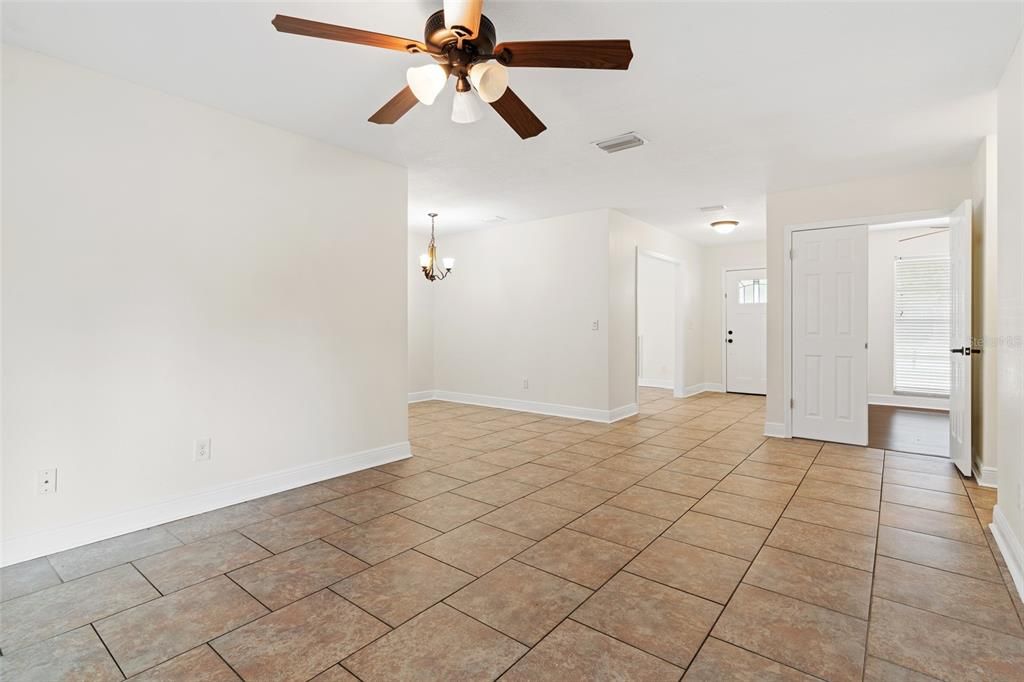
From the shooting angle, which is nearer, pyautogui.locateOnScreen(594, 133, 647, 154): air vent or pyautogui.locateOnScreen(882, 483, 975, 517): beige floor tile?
pyautogui.locateOnScreen(882, 483, 975, 517): beige floor tile

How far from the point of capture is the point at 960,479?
146 inches

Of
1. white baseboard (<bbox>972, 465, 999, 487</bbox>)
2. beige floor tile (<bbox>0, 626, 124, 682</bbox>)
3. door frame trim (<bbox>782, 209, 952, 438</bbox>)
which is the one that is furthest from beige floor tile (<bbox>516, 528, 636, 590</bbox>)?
door frame trim (<bbox>782, 209, 952, 438</bbox>)

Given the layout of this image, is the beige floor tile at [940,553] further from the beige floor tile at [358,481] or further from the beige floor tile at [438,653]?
the beige floor tile at [358,481]

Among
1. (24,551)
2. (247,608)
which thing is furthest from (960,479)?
(24,551)

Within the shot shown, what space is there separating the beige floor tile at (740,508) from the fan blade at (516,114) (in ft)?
8.05

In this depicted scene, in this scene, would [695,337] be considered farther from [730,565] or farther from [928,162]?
[730,565]

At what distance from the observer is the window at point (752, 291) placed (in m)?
8.04

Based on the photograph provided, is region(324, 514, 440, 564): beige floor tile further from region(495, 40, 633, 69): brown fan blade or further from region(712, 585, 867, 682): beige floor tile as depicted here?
region(495, 40, 633, 69): brown fan blade

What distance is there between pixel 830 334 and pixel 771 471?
179cm

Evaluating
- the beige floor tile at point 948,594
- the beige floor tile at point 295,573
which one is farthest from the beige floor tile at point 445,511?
the beige floor tile at point 948,594

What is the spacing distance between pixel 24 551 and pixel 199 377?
1124 mm

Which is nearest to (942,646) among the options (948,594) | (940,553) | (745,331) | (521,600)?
(948,594)

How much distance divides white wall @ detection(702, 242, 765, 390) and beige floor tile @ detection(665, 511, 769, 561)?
6.00 meters

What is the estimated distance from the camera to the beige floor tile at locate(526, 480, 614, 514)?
3.15m
